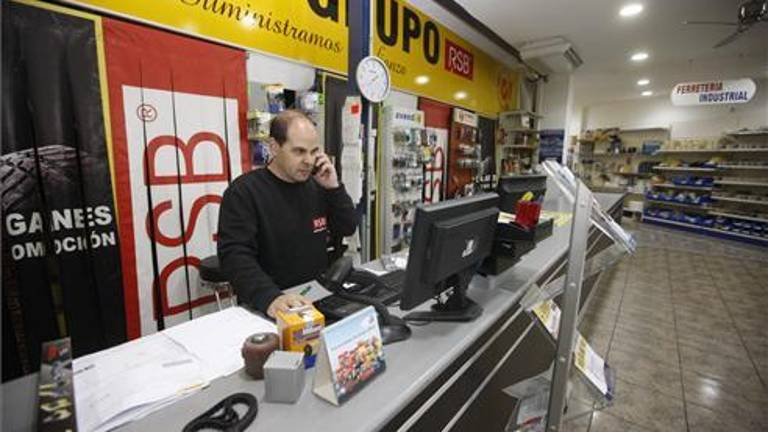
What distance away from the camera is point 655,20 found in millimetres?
4559

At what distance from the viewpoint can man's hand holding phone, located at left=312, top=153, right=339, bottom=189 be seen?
1881 mm

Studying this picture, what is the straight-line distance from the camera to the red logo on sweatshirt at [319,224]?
1.91m

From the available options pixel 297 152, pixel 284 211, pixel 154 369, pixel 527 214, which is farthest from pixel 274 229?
pixel 527 214

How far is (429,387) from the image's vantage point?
97cm

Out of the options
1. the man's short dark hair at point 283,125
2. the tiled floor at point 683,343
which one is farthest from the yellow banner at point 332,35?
the tiled floor at point 683,343

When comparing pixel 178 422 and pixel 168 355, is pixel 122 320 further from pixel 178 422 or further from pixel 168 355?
pixel 178 422

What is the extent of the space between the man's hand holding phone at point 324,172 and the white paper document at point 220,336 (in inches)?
34.0

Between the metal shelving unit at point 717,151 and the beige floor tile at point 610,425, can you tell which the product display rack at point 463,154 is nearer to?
the beige floor tile at point 610,425

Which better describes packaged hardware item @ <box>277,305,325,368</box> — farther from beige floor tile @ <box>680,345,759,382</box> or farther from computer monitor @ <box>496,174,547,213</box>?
beige floor tile @ <box>680,345,759,382</box>

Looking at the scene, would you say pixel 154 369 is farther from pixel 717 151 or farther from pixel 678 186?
pixel 678 186

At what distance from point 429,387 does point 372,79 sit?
2.88 meters

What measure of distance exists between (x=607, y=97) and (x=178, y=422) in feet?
40.2

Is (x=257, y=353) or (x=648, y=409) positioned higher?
(x=257, y=353)

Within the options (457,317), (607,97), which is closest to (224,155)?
(457,317)
